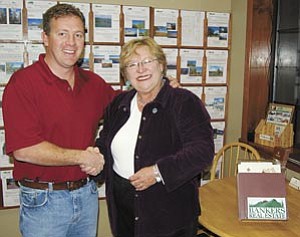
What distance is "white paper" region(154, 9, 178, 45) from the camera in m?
2.83

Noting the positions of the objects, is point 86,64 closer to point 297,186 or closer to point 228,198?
point 228,198

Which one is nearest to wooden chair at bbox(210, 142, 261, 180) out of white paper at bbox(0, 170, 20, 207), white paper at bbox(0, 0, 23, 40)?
white paper at bbox(0, 170, 20, 207)

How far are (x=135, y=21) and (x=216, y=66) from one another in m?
0.79

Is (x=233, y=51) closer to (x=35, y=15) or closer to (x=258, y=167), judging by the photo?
(x=258, y=167)

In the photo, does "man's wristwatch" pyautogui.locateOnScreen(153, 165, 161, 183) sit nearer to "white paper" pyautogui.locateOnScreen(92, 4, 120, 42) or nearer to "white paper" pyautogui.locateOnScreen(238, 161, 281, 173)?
"white paper" pyautogui.locateOnScreen(238, 161, 281, 173)

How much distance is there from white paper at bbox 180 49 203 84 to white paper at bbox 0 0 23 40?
48.8 inches

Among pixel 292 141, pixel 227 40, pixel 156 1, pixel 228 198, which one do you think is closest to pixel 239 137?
pixel 292 141

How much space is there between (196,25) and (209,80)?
1.52ft

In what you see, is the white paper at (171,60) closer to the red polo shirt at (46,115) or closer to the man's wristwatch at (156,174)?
the red polo shirt at (46,115)

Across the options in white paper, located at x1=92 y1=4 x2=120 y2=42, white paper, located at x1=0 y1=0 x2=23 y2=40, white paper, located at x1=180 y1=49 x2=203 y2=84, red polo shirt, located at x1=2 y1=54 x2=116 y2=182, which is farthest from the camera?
white paper, located at x1=180 y1=49 x2=203 y2=84

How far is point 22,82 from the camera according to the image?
163cm

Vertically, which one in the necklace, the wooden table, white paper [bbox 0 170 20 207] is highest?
the necklace

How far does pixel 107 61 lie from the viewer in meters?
2.76

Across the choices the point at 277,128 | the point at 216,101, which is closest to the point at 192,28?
the point at 216,101
